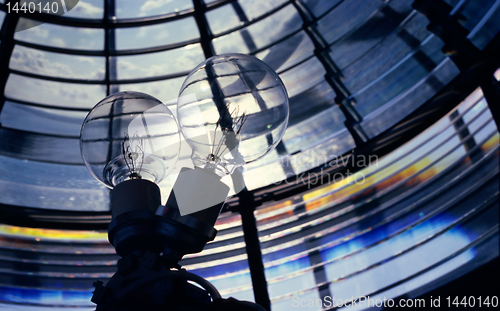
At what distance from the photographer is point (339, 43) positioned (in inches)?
136

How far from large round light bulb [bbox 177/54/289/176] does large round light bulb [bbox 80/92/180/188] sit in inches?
3.0

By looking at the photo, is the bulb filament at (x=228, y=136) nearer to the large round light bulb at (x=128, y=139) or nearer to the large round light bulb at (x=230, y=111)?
the large round light bulb at (x=230, y=111)

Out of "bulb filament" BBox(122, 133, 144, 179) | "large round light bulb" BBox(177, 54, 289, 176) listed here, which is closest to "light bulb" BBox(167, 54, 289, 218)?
"large round light bulb" BBox(177, 54, 289, 176)

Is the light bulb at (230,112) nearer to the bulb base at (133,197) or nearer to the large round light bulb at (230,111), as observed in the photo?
the large round light bulb at (230,111)

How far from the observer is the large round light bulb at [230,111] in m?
1.36

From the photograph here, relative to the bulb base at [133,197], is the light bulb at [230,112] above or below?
above

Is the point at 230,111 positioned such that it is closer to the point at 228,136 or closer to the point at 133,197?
the point at 228,136

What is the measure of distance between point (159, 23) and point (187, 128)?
2479mm

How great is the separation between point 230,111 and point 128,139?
12.7 inches

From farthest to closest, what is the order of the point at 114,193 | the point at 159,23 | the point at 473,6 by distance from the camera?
the point at 159,23 → the point at 473,6 → the point at 114,193

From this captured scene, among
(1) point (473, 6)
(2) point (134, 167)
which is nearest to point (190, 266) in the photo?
(2) point (134, 167)

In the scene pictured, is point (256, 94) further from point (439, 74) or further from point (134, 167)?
point (439, 74)

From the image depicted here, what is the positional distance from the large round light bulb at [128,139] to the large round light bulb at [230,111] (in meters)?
0.08

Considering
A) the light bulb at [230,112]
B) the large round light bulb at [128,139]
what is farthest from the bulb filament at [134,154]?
the light bulb at [230,112]
